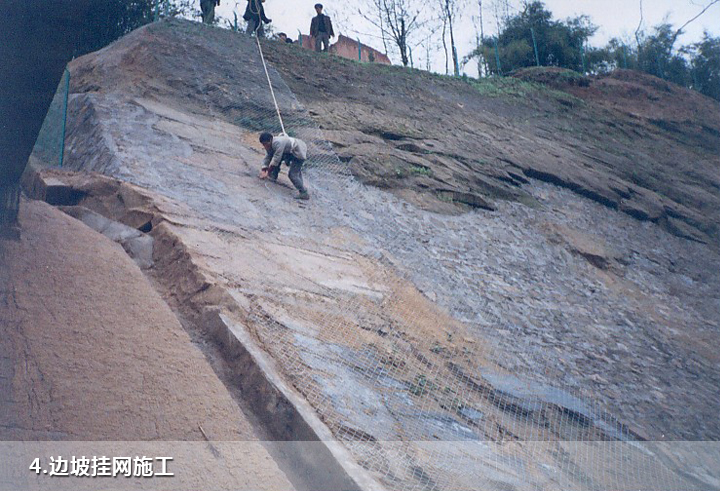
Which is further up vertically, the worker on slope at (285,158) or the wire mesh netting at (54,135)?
the wire mesh netting at (54,135)

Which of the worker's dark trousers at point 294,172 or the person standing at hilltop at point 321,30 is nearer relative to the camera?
the worker's dark trousers at point 294,172

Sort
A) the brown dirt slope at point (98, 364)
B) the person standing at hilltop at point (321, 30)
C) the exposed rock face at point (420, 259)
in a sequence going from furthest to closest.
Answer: the person standing at hilltop at point (321, 30) < the exposed rock face at point (420, 259) < the brown dirt slope at point (98, 364)

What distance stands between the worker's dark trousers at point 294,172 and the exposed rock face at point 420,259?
0.18 meters

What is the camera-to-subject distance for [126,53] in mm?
10945

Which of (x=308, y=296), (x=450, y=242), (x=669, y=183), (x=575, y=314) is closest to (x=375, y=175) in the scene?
(x=450, y=242)

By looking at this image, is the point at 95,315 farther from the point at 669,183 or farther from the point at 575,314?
the point at 669,183

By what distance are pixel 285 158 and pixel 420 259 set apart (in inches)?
88.1

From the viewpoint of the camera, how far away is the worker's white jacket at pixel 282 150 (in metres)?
8.49

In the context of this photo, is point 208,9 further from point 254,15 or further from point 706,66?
point 706,66

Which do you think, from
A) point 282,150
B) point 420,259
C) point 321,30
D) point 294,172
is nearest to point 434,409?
point 420,259

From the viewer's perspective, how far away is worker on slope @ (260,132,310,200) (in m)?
8.49

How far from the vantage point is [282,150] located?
852cm

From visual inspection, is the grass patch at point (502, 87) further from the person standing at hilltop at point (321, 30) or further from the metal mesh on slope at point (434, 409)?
the metal mesh on slope at point (434, 409)

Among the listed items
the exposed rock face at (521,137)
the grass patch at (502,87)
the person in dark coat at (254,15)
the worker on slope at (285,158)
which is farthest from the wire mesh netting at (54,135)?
the grass patch at (502,87)
